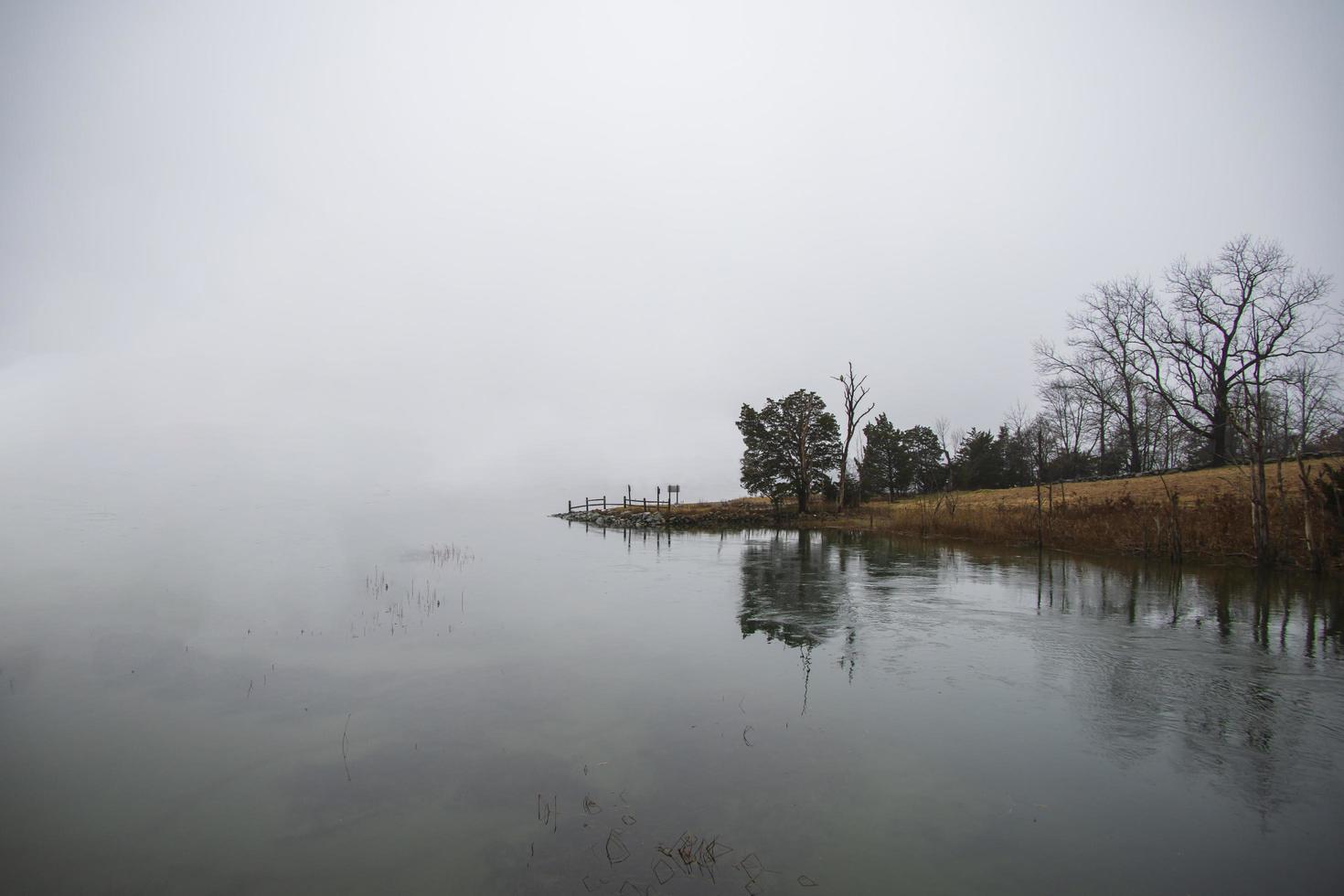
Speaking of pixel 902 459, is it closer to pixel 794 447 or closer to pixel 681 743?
pixel 794 447

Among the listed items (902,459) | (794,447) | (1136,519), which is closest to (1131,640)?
(1136,519)

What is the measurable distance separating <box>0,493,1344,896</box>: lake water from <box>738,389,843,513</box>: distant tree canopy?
3413 cm

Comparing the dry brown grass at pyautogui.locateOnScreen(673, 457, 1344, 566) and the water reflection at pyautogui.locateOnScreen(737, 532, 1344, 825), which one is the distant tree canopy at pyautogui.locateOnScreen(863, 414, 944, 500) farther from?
the water reflection at pyautogui.locateOnScreen(737, 532, 1344, 825)

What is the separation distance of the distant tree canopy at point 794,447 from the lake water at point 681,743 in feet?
112

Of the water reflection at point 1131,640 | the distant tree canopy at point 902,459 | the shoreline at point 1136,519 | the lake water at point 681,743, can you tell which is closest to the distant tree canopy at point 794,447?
the shoreline at point 1136,519

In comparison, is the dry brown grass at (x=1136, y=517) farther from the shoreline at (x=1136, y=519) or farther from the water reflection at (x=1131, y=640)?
the water reflection at (x=1131, y=640)

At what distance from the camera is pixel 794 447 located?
53.9 meters

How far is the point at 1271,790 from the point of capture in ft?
23.2

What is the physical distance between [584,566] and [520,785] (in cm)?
2116

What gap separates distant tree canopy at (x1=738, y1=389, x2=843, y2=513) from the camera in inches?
2103

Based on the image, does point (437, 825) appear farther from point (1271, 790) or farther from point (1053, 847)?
point (1271, 790)

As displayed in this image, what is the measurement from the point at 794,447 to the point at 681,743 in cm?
4654

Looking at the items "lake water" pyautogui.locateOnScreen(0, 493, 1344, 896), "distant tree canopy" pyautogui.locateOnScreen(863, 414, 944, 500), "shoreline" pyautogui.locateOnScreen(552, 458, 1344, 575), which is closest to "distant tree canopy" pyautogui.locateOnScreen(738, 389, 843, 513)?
"shoreline" pyautogui.locateOnScreen(552, 458, 1344, 575)

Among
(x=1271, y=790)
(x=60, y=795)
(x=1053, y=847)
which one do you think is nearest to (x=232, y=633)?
(x=60, y=795)
